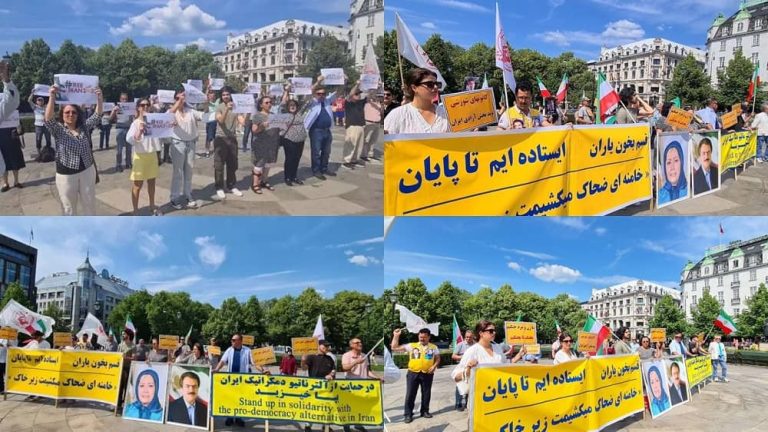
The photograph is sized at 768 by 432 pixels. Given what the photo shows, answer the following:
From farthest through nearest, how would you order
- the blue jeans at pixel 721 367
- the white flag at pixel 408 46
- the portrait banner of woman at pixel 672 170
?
1. the blue jeans at pixel 721 367
2. the portrait banner of woman at pixel 672 170
3. the white flag at pixel 408 46

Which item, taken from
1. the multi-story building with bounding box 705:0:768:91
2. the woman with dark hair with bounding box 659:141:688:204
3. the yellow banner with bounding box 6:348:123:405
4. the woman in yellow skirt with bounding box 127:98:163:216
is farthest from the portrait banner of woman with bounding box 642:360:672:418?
the yellow banner with bounding box 6:348:123:405

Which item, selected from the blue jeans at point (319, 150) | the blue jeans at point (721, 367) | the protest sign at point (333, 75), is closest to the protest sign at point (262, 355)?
the blue jeans at point (319, 150)

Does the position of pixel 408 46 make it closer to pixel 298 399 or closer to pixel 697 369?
pixel 298 399

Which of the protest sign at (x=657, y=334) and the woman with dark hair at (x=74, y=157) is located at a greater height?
the woman with dark hair at (x=74, y=157)

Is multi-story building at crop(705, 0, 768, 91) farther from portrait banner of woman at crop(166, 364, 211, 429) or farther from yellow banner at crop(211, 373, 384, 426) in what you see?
portrait banner of woman at crop(166, 364, 211, 429)

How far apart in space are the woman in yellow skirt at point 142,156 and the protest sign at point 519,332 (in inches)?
197

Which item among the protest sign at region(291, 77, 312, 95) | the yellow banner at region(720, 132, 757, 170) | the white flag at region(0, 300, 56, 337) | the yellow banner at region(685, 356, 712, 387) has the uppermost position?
the protest sign at region(291, 77, 312, 95)

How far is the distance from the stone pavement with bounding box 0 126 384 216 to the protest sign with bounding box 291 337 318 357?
220cm

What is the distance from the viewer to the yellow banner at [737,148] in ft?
31.4

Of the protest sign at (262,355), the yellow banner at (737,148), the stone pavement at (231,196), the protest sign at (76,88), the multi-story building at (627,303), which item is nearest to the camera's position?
the protest sign at (76,88)

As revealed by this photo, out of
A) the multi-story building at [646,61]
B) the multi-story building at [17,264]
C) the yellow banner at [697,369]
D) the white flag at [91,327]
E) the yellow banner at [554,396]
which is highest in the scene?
the multi-story building at [646,61]

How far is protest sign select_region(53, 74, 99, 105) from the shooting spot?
7.45 meters

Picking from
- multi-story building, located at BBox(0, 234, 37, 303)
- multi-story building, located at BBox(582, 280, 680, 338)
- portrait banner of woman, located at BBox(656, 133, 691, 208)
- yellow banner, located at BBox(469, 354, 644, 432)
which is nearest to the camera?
yellow banner, located at BBox(469, 354, 644, 432)

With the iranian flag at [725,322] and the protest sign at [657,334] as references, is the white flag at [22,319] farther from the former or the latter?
the iranian flag at [725,322]
